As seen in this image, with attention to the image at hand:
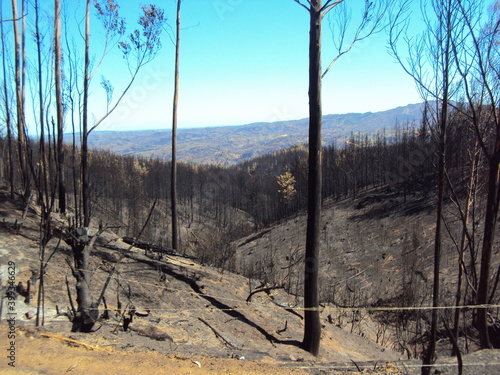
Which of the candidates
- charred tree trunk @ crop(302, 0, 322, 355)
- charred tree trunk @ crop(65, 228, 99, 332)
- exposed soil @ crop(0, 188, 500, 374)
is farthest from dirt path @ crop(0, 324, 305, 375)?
charred tree trunk @ crop(302, 0, 322, 355)

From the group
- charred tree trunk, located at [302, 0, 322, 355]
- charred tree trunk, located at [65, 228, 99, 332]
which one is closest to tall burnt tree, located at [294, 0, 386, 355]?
charred tree trunk, located at [302, 0, 322, 355]

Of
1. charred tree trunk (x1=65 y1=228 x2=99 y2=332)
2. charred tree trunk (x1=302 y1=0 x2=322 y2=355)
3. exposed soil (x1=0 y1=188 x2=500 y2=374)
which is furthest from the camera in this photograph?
charred tree trunk (x1=302 y1=0 x2=322 y2=355)

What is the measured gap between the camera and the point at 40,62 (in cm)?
457

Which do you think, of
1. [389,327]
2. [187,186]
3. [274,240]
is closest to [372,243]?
[274,240]

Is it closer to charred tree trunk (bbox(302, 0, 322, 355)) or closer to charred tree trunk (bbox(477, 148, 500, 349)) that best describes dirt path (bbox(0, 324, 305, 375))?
charred tree trunk (bbox(302, 0, 322, 355))

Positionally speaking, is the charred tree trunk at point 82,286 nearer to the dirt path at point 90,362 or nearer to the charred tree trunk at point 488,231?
the dirt path at point 90,362

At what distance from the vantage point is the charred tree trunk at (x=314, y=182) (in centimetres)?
402

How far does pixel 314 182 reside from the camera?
420cm

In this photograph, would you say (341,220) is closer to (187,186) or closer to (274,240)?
(274,240)

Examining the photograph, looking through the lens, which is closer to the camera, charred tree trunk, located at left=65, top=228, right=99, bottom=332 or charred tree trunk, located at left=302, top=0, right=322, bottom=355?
charred tree trunk, located at left=65, top=228, right=99, bottom=332

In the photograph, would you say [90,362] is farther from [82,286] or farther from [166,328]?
[166,328]

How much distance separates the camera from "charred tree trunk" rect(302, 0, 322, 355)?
402cm

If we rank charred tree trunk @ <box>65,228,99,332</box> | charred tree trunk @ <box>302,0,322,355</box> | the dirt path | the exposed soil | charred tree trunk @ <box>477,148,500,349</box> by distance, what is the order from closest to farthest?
the dirt path
the exposed soil
charred tree trunk @ <box>65,228,99,332</box>
charred tree trunk @ <box>302,0,322,355</box>
charred tree trunk @ <box>477,148,500,349</box>

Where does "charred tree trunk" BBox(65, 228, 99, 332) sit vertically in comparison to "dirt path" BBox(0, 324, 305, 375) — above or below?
above
